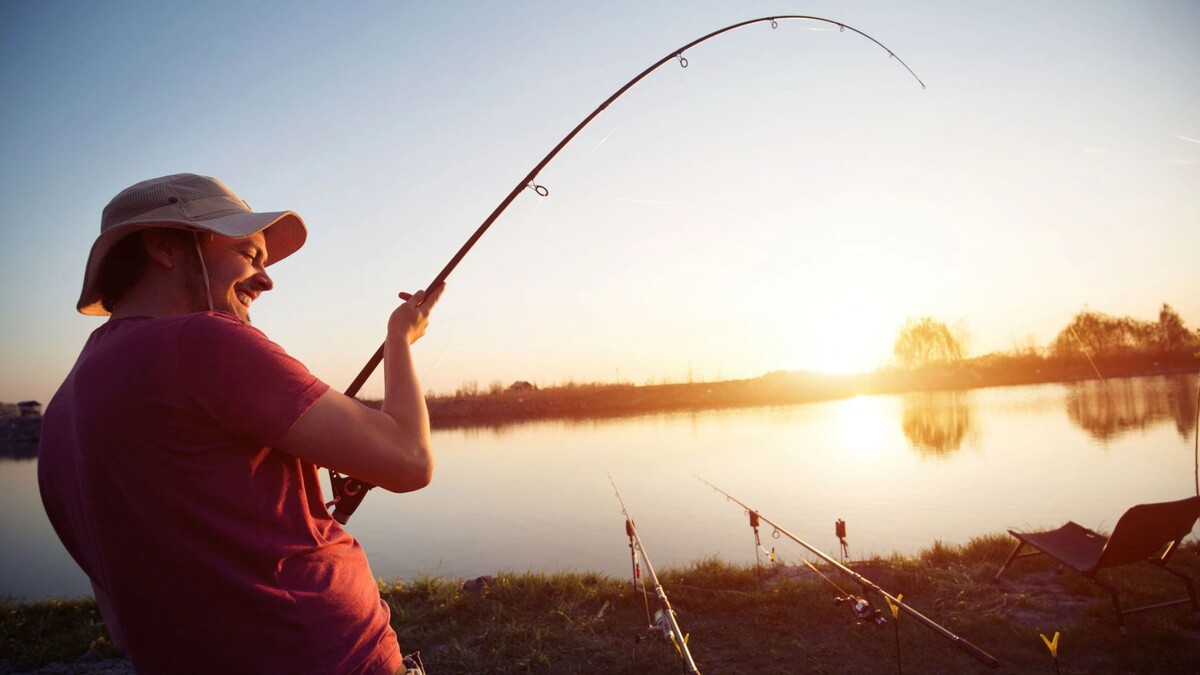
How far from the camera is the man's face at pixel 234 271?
1.30 meters

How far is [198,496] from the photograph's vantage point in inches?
43.1

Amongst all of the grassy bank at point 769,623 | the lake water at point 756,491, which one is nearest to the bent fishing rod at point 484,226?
the grassy bank at point 769,623

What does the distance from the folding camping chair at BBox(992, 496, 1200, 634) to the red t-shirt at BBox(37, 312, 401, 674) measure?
18.1ft

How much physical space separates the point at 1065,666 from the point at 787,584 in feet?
6.49

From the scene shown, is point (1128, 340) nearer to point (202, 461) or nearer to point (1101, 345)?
point (1101, 345)

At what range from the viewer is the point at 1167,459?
12.5 m

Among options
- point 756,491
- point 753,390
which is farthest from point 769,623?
point 753,390

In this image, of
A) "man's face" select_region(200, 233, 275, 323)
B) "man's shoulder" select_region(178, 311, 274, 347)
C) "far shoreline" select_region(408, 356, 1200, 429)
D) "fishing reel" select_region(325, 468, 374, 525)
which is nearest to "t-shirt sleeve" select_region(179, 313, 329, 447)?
"man's shoulder" select_region(178, 311, 274, 347)

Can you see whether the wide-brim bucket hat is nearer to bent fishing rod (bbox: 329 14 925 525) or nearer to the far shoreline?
bent fishing rod (bbox: 329 14 925 525)

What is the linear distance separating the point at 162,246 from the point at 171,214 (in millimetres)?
72

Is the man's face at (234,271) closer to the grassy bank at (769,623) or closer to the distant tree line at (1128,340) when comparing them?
the grassy bank at (769,623)

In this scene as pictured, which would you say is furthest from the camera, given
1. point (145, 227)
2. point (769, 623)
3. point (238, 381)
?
point (769, 623)

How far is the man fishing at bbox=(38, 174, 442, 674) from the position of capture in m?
1.07

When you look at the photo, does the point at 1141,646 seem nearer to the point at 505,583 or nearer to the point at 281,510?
the point at 505,583
